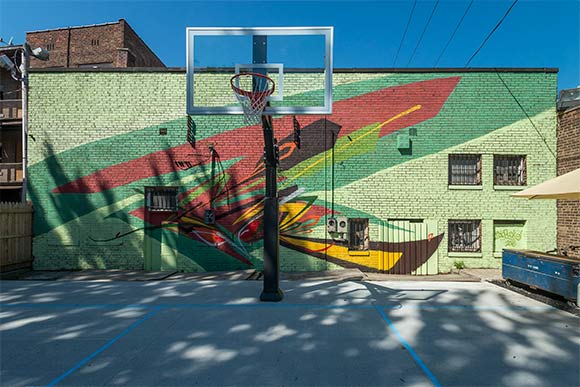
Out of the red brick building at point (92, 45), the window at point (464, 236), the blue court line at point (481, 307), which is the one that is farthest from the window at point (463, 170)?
the red brick building at point (92, 45)

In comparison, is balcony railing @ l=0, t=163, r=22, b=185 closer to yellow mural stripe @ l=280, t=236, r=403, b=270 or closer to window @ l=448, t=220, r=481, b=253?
yellow mural stripe @ l=280, t=236, r=403, b=270

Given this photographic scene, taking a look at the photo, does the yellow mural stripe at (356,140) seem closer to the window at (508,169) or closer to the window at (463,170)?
the window at (463,170)

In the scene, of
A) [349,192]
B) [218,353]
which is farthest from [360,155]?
[218,353]

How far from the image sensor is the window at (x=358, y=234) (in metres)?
10.5

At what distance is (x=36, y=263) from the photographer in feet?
34.7

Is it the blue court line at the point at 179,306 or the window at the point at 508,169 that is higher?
A: the window at the point at 508,169

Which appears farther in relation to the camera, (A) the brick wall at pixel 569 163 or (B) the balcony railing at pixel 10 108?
(B) the balcony railing at pixel 10 108

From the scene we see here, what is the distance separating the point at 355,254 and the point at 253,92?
633 centimetres

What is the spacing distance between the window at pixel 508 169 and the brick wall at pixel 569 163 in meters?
1.13

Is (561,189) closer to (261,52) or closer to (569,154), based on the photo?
(569,154)

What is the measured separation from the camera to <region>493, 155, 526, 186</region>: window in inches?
414

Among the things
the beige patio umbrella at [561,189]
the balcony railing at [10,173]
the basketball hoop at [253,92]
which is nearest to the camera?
the beige patio umbrella at [561,189]

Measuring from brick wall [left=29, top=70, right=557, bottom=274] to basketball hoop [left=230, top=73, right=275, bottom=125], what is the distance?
3.13 meters

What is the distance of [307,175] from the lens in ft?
34.5
